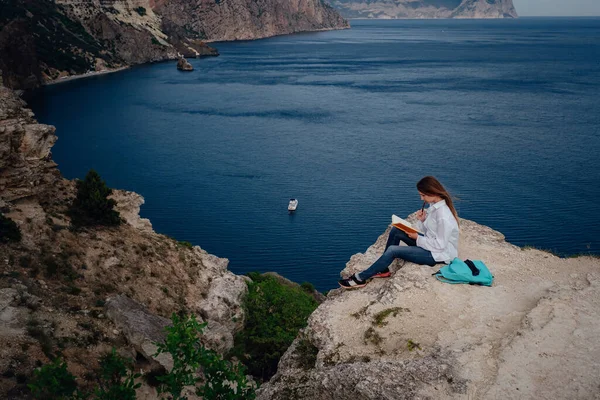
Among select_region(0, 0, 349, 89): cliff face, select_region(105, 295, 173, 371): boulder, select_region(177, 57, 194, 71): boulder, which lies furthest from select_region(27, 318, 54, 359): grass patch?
select_region(177, 57, 194, 71): boulder

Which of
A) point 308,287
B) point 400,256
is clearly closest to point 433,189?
point 400,256

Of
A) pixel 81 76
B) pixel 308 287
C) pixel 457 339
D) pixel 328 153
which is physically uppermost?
pixel 457 339

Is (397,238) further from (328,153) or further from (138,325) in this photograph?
(328,153)

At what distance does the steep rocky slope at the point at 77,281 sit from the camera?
16.2 metres

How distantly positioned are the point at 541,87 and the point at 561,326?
109m

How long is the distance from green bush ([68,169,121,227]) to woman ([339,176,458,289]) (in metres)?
17.2

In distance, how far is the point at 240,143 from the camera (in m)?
72.4

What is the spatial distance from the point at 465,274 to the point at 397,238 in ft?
6.79

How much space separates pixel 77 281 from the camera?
68.8 ft

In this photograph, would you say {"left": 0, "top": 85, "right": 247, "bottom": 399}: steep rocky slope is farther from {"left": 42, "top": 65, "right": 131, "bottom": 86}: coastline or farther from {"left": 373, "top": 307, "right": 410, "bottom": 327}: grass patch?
{"left": 42, "top": 65, "right": 131, "bottom": 86}: coastline

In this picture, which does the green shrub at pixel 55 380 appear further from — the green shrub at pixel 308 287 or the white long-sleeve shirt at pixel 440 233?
the green shrub at pixel 308 287

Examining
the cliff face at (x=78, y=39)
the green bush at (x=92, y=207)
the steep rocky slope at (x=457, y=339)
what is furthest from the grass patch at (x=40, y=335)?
the cliff face at (x=78, y=39)

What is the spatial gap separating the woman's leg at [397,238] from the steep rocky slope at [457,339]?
740mm

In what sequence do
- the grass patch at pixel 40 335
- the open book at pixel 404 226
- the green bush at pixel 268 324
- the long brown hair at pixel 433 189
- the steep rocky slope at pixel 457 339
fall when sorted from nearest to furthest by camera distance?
the steep rocky slope at pixel 457 339 < the long brown hair at pixel 433 189 < the open book at pixel 404 226 < the grass patch at pixel 40 335 < the green bush at pixel 268 324
